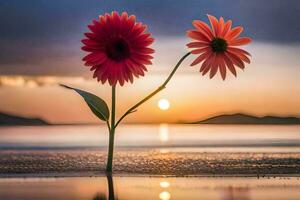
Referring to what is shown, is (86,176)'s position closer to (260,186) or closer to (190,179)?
(190,179)

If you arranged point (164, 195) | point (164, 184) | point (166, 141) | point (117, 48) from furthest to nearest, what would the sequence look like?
point (166, 141), point (164, 184), point (164, 195), point (117, 48)

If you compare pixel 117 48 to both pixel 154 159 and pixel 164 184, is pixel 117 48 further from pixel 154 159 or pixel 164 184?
pixel 154 159

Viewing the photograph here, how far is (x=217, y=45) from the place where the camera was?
2305mm

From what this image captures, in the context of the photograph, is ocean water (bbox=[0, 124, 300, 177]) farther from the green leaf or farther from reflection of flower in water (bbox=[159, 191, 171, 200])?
the green leaf

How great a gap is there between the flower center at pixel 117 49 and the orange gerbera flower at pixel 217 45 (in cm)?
21

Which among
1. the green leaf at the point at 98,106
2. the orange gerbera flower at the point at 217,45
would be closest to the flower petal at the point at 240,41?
the orange gerbera flower at the point at 217,45

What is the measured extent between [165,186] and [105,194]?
2.02 feet

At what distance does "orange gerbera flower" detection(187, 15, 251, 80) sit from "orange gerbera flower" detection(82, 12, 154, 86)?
17cm

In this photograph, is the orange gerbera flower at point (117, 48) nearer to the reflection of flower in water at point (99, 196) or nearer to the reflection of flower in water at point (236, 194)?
the reflection of flower in water at point (99, 196)

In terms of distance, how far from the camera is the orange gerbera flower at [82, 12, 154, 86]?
7.26ft

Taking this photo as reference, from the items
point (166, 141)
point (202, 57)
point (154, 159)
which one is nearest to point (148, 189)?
point (202, 57)

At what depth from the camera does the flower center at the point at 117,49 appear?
2.24 meters

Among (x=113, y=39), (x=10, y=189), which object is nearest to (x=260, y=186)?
(x=10, y=189)

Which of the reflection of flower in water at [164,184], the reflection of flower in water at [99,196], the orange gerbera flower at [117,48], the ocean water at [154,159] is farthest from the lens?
the ocean water at [154,159]
